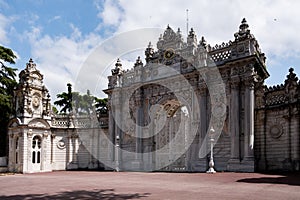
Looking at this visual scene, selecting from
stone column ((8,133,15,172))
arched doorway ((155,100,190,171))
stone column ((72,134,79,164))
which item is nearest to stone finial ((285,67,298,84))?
arched doorway ((155,100,190,171))

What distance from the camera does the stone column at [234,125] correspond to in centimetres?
2084

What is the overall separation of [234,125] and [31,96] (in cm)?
1869

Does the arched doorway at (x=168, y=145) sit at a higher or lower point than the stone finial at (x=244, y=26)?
lower

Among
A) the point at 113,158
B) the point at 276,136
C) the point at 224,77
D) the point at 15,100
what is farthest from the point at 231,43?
the point at 15,100

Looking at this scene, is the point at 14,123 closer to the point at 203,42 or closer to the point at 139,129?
the point at 139,129

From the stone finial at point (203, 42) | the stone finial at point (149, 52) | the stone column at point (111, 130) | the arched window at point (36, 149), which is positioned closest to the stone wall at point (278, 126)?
the stone finial at point (203, 42)

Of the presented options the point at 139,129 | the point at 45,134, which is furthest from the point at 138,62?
the point at 45,134

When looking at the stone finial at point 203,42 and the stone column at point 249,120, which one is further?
the stone finial at point 203,42

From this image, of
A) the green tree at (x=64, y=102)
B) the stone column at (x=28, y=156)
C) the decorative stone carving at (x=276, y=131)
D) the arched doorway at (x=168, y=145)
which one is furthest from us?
the green tree at (x=64, y=102)

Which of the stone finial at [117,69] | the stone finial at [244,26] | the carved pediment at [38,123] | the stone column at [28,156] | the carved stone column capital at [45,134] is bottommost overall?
the stone column at [28,156]

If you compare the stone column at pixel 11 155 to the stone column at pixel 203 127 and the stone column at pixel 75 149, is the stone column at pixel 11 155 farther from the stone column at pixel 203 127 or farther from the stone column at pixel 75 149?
the stone column at pixel 203 127

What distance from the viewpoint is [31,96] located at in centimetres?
2872

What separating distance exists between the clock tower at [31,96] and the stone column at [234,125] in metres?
17.9

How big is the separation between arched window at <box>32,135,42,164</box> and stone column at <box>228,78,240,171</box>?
708 inches
